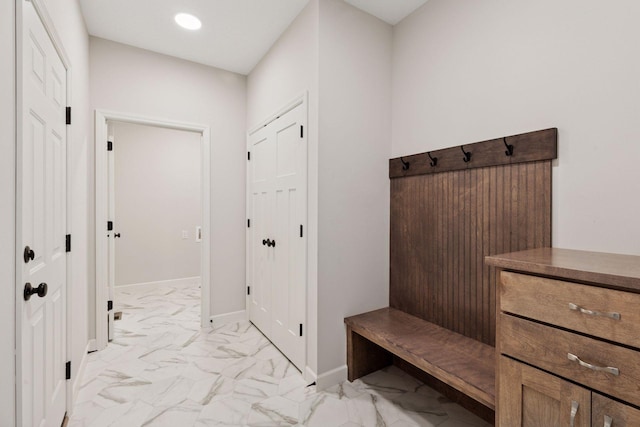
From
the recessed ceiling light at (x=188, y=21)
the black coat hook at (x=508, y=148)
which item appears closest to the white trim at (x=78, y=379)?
the recessed ceiling light at (x=188, y=21)

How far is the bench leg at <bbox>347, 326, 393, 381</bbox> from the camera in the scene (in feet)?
6.97

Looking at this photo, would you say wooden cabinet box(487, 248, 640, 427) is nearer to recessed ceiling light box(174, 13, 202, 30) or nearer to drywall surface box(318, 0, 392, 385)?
drywall surface box(318, 0, 392, 385)

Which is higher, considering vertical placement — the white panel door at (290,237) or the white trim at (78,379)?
the white panel door at (290,237)

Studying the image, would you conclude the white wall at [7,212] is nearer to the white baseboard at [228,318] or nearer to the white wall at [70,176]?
the white wall at [70,176]

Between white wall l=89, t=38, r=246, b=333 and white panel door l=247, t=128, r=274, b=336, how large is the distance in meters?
0.17

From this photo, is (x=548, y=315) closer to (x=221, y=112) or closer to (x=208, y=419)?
(x=208, y=419)

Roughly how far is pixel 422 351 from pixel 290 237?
4.01 ft

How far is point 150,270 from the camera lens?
179 inches

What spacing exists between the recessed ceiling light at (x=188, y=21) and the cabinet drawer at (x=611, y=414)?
308 centimetres

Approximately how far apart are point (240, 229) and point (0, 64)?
7.96ft

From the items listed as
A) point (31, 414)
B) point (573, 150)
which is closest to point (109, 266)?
point (31, 414)

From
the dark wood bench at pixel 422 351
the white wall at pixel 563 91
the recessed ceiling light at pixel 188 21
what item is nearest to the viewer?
the white wall at pixel 563 91

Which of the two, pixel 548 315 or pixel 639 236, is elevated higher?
pixel 639 236

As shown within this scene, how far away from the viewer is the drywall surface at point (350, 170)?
2.05m
